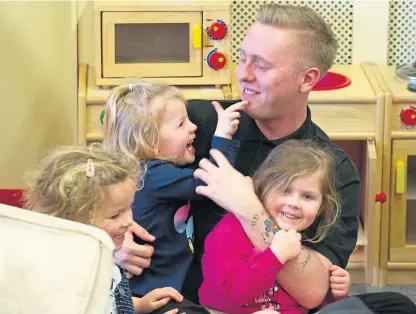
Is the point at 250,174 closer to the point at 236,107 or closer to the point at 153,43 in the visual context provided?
the point at 236,107

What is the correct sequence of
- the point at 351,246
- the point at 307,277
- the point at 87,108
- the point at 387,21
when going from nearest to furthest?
the point at 307,277 < the point at 351,246 < the point at 87,108 < the point at 387,21

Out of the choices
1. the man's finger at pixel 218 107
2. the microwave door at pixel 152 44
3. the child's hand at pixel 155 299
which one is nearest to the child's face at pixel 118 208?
the child's hand at pixel 155 299

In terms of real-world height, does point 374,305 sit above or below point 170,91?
below

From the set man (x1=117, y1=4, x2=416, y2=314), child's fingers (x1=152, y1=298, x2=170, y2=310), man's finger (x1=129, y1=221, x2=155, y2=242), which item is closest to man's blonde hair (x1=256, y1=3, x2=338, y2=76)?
man (x1=117, y1=4, x2=416, y2=314)

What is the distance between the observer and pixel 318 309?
6.76 ft

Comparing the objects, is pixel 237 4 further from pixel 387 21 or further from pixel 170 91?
pixel 170 91

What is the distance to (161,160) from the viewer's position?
2.09 m

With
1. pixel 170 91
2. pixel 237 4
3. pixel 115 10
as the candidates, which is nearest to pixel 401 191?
pixel 237 4

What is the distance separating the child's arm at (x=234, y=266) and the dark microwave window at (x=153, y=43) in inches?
53.9

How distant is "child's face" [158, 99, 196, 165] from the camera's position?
212 centimetres

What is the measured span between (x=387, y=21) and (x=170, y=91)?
165cm

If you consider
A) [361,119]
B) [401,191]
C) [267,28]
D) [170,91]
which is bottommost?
[401,191]

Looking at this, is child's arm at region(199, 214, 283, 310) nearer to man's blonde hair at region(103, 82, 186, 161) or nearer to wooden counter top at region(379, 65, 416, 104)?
man's blonde hair at region(103, 82, 186, 161)

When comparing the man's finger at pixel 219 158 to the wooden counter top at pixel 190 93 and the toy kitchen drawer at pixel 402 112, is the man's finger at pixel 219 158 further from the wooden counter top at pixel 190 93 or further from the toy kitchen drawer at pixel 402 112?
the toy kitchen drawer at pixel 402 112
